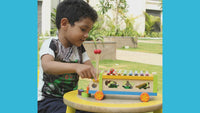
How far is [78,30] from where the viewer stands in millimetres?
1626

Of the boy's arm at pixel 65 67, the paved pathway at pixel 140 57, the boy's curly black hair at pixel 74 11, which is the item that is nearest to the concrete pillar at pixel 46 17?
the boy's curly black hair at pixel 74 11

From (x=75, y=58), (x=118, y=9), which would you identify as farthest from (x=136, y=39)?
(x=75, y=58)

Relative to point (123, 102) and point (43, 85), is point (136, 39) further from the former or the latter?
point (43, 85)

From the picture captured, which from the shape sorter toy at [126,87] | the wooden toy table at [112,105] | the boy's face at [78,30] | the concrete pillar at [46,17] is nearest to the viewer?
the wooden toy table at [112,105]

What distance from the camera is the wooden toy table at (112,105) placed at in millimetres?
1360

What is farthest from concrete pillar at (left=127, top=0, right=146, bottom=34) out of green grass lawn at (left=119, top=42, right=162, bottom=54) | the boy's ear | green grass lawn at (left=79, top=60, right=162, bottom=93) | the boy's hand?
the boy's hand

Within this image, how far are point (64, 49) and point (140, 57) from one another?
1.55 ft

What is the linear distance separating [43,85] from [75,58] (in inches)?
9.9

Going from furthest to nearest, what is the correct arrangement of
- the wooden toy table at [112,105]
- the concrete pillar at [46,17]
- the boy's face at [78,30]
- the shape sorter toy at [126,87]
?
the concrete pillar at [46,17], the boy's face at [78,30], the shape sorter toy at [126,87], the wooden toy table at [112,105]

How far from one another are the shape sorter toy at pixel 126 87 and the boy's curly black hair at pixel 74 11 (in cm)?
37

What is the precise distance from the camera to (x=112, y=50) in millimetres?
1824

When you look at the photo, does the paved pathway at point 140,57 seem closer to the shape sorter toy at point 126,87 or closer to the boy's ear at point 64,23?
the shape sorter toy at point 126,87

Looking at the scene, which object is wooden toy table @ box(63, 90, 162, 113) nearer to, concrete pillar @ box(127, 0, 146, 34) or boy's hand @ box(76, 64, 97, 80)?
boy's hand @ box(76, 64, 97, 80)

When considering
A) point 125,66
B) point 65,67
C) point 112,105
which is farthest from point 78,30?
point 112,105
